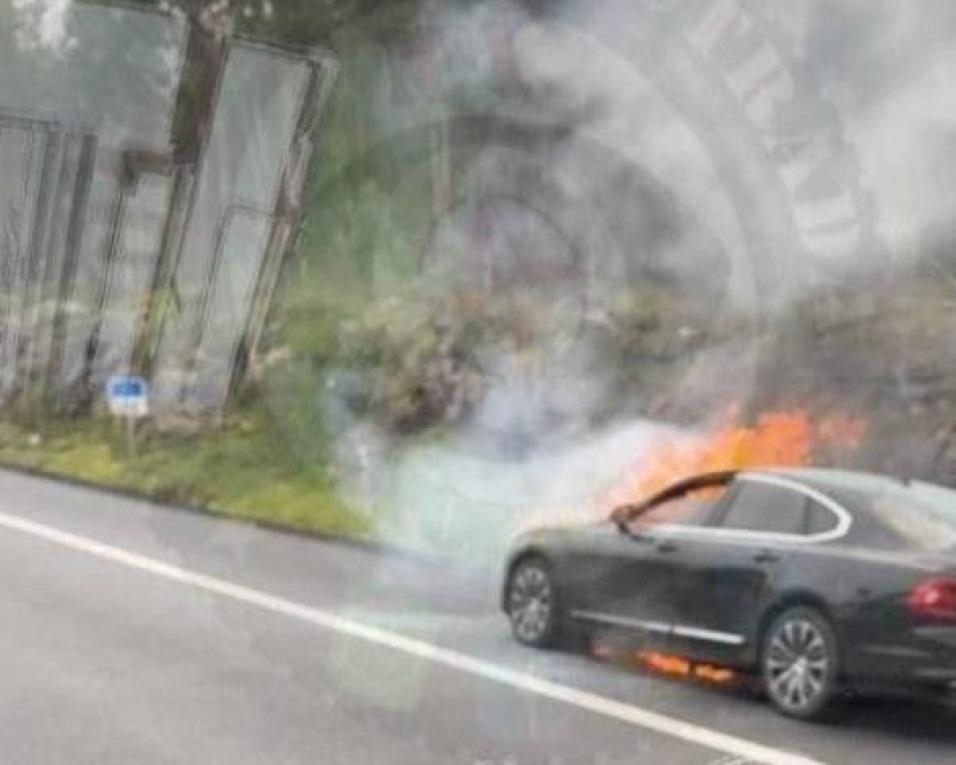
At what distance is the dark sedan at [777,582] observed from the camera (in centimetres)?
634

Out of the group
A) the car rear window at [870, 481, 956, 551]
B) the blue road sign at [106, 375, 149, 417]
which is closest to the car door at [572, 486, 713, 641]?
the car rear window at [870, 481, 956, 551]

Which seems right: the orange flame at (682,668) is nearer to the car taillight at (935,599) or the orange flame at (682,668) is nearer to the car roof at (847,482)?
the car roof at (847,482)

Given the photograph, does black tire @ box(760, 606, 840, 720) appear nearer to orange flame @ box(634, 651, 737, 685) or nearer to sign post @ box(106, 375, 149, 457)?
orange flame @ box(634, 651, 737, 685)

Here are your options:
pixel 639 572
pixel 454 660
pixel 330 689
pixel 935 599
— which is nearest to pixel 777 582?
pixel 935 599

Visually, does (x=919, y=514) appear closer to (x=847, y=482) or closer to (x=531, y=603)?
(x=847, y=482)

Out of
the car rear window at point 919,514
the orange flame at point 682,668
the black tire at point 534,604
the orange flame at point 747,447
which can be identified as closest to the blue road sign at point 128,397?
the orange flame at point 747,447

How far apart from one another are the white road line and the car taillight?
81 cm

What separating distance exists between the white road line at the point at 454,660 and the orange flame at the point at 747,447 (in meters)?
3.19

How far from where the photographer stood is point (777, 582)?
22.6 ft

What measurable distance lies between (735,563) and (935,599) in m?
1.09

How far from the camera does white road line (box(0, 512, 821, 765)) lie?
6.06 meters

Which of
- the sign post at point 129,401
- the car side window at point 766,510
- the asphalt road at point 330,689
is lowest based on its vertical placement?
the asphalt road at point 330,689

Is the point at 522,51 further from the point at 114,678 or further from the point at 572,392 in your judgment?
the point at 114,678

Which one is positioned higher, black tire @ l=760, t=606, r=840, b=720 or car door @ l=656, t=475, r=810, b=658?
car door @ l=656, t=475, r=810, b=658
